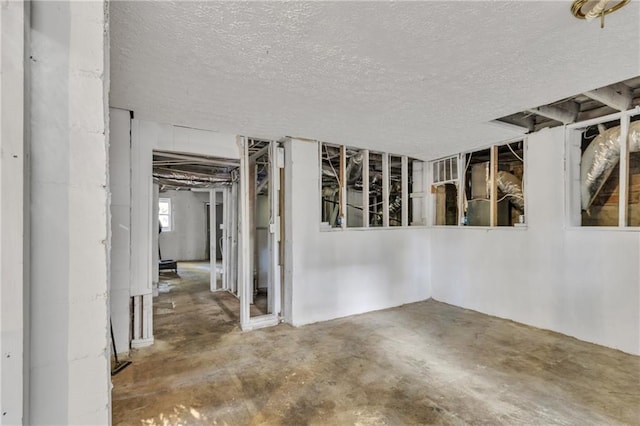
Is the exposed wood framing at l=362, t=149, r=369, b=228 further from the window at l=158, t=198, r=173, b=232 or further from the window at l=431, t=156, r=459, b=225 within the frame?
the window at l=158, t=198, r=173, b=232

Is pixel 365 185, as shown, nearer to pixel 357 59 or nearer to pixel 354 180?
pixel 354 180

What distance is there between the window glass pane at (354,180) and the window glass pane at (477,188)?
62.4 inches

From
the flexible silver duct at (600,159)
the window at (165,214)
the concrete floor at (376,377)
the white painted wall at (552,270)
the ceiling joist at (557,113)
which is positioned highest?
the ceiling joist at (557,113)

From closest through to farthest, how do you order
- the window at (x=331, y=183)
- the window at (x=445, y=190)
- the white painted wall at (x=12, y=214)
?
the white painted wall at (x=12, y=214)
the window at (x=331, y=183)
the window at (x=445, y=190)

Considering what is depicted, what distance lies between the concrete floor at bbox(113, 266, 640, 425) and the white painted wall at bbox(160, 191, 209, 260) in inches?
259

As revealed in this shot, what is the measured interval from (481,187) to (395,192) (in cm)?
133

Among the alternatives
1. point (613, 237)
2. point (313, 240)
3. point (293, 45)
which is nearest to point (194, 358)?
point (313, 240)

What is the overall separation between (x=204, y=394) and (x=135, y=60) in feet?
7.68

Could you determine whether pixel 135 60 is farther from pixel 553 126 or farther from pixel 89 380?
pixel 553 126

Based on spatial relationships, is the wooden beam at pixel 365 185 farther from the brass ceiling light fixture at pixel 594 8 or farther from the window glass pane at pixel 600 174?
the brass ceiling light fixture at pixel 594 8

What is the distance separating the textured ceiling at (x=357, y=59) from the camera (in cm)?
149

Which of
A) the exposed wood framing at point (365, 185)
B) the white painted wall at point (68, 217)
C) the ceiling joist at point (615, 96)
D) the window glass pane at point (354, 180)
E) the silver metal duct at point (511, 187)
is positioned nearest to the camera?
the white painted wall at point (68, 217)

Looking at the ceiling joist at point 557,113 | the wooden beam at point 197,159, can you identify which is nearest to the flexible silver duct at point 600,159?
the ceiling joist at point 557,113

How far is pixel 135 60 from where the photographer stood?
6.23 feet
